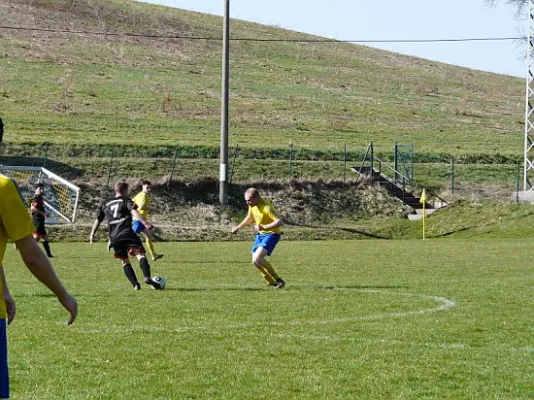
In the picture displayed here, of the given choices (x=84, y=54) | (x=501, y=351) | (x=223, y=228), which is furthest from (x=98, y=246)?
(x=84, y=54)

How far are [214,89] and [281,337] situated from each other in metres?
62.3

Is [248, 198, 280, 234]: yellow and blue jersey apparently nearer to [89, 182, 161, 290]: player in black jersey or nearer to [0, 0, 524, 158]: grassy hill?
[89, 182, 161, 290]: player in black jersey

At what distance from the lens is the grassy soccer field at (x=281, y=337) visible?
9258 millimetres

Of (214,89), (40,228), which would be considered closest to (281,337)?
(40,228)

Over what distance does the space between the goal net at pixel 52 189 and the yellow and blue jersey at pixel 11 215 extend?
3375cm

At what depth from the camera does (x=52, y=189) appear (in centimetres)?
4184

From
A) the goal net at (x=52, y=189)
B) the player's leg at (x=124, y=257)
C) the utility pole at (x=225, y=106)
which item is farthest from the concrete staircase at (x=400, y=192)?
the player's leg at (x=124, y=257)

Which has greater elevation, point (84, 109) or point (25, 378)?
point (84, 109)

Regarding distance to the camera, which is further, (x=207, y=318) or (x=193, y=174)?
(x=193, y=174)

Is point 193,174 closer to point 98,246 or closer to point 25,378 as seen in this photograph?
point 98,246

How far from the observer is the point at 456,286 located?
1838 centimetres

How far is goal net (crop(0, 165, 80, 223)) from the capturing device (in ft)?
131

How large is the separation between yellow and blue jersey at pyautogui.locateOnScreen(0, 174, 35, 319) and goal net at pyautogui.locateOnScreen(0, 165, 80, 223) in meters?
33.7

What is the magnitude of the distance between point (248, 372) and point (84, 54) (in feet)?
229
